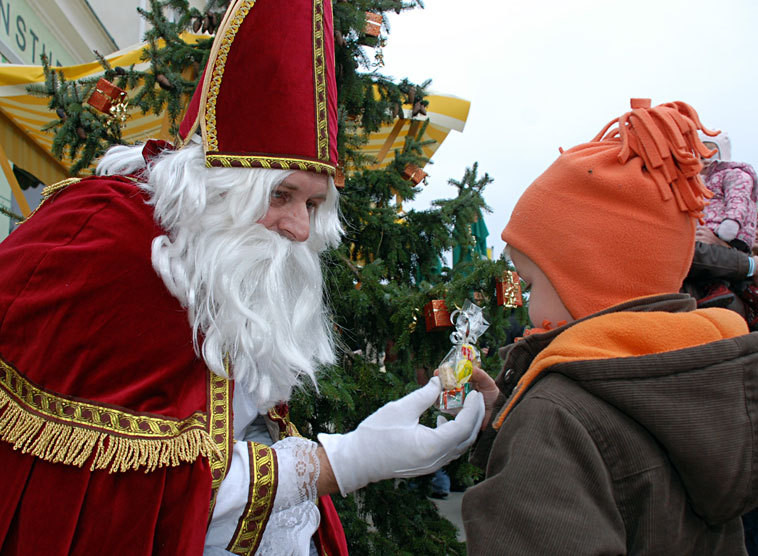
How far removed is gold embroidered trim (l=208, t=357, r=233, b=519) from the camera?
140cm

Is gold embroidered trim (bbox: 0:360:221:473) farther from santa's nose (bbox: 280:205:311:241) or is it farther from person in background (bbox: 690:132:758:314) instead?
person in background (bbox: 690:132:758:314)

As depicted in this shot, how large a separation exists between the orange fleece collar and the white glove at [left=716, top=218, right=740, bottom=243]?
202 cm

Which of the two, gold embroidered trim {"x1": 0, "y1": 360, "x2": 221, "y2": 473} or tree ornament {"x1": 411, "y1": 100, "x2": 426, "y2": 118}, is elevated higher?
tree ornament {"x1": 411, "y1": 100, "x2": 426, "y2": 118}

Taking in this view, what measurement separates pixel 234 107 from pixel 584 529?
4.85 ft

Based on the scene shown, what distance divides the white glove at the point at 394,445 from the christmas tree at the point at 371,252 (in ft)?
3.21

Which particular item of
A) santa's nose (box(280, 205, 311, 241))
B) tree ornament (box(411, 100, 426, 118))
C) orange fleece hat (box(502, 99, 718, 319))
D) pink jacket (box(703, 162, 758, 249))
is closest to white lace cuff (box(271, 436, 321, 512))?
santa's nose (box(280, 205, 311, 241))

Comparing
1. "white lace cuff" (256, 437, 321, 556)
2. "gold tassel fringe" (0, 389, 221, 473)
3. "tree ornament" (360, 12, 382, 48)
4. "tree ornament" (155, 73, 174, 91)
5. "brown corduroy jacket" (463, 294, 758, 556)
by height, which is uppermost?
"tree ornament" (360, 12, 382, 48)

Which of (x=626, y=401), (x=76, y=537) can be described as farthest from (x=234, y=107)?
(x=626, y=401)

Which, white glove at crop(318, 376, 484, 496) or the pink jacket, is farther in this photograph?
the pink jacket

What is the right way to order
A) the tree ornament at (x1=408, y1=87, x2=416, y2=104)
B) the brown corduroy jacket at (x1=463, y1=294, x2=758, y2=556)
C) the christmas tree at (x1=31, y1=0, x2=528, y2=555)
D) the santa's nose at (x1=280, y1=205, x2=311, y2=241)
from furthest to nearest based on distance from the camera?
the tree ornament at (x1=408, y1=87, x2=416, y2=104)
the christmas tree at (x1=31, y1=0, x2=528, y2=555)
the santa's nose at (x1=280, y1=205, x2=311, y2=241)
the brown corduroy jacket at (x1=463, y1=294, x2=758, y2=556)

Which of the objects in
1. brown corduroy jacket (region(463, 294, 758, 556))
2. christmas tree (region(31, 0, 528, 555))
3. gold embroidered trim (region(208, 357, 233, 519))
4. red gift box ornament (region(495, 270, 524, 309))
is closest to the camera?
brown corduroy jacket (region(463, 294, 758, 556))

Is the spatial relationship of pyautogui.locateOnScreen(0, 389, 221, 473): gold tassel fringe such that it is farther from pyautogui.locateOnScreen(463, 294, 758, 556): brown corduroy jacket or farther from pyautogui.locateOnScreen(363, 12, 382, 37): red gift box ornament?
pyautogui.locateOnScreen(363, 12, 382, 37): red gift box ornament

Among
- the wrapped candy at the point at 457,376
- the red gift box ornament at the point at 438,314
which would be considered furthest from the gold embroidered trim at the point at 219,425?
the red gift box ornament at the point at 438,314

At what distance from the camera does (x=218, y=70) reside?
175 centimetres
